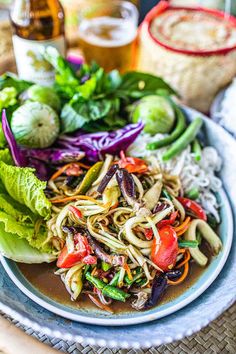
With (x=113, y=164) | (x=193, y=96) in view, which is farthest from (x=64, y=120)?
(x=193, y=96)

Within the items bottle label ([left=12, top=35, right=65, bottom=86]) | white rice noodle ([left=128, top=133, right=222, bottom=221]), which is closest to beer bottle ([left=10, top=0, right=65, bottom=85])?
bottle label ([left=12, top=35, right=65, bottom=86])

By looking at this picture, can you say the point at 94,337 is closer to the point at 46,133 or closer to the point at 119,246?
the point at 119,246

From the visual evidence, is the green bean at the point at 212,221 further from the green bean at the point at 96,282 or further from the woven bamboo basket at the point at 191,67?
the woven bamboo basket at the point at 191,67

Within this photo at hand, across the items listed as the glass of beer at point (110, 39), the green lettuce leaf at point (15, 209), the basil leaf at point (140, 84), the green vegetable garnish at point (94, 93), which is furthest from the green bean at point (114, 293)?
the glass of beer at point (110, 39)

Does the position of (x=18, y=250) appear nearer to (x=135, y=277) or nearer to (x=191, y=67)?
(x=135, y=277)

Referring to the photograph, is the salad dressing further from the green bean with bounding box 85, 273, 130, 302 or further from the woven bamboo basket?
the woven bamboo basket

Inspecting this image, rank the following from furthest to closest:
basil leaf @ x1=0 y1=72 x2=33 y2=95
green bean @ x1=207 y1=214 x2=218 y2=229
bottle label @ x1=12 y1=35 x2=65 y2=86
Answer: bottle label @ x1=12 y1=35 x2=65 y2=86 → basil leaf @ x1=0 y1=72 x2=33 y2=95 → green bean @ x1=207 y1=214 x2=218 y2=229

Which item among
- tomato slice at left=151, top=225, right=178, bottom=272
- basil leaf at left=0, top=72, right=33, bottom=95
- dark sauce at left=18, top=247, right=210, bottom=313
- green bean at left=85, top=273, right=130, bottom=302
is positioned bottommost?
dark sauce at left=18, top=247, right=210, bottom=313

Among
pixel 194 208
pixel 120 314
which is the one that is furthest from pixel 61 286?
pixel 194 208
